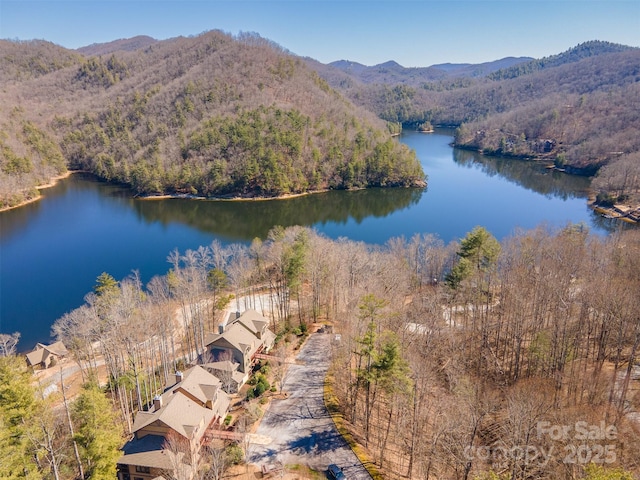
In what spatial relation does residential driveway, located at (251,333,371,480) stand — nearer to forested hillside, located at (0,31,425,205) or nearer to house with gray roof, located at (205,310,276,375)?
house with gray roof, located at (205,310,276,375)

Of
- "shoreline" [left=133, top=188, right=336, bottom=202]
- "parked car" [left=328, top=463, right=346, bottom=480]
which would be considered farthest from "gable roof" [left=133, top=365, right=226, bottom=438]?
"shoreline" [left=133, top=188, right=336, bottom=202]

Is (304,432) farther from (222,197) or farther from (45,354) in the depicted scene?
(222,197)

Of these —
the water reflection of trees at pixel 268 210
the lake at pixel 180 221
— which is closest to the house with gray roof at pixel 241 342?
the lake at pixel 180 221

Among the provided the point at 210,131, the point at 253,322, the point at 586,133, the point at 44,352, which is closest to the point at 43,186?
the point at 210,131

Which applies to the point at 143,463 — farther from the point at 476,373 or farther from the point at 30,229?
the point at 30,229

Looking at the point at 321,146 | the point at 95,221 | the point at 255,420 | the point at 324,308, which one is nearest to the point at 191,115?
the point at 321,146
